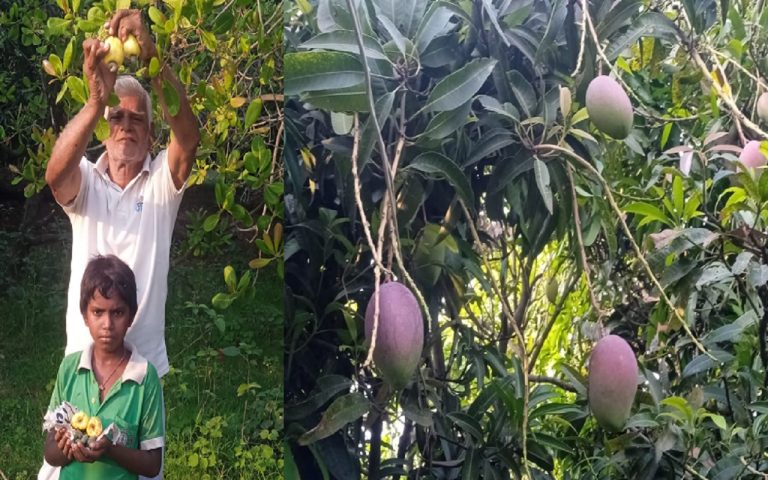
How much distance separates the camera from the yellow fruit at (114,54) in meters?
1.22

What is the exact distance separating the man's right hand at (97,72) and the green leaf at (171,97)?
2.9 inches

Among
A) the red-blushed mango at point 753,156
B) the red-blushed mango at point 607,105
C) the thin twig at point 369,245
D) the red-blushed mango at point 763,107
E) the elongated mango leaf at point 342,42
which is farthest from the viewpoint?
the red-blushed mango at point 763,107

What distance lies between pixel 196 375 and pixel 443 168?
49 centimetres

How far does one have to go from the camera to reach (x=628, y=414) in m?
1.27

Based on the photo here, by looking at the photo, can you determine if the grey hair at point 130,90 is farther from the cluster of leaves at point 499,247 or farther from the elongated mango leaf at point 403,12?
the elongated mango leaf at point 403,12

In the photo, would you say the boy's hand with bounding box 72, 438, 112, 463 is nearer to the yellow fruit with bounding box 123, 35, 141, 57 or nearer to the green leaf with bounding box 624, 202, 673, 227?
the yellow fruit with bounding box 123, 35, 141, 57

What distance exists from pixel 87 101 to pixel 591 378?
855 millimetres

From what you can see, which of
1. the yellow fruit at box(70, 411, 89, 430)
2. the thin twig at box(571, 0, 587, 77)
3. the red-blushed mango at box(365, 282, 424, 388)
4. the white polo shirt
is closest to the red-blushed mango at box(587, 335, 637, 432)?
the red-blushed mango at box(365, 282, 424, 388)

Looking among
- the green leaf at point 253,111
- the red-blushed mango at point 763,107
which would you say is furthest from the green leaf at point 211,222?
the red-blushed mango at point 763,107

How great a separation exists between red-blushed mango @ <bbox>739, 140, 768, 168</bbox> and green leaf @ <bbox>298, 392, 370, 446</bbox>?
0.75 m

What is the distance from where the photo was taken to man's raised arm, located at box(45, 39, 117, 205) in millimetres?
1221

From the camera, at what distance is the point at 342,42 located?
118 centimetres

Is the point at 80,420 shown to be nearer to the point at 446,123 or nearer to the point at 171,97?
the point at 171,97

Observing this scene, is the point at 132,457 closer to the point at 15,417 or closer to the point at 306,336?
the point at 15,417
